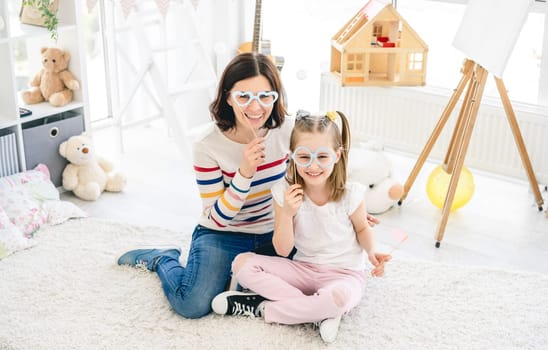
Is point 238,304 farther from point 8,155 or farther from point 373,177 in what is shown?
point 8,155

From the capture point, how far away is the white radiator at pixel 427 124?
3.19 meters

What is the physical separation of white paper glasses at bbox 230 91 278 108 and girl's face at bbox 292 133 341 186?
0.14 metres

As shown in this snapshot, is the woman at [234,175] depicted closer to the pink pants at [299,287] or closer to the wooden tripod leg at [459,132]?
the pink pants at [299,287]

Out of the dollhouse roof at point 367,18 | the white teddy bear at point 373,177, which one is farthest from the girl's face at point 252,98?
the dollhouse roof at point 367,18

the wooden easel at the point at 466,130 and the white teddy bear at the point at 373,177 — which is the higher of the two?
the wooden easel at the point at 466,130

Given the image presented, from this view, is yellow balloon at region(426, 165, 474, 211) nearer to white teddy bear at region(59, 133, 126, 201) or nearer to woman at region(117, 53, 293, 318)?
woman at region(117, 53, 293, 318)

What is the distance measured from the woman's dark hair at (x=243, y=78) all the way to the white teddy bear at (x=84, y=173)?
110cm

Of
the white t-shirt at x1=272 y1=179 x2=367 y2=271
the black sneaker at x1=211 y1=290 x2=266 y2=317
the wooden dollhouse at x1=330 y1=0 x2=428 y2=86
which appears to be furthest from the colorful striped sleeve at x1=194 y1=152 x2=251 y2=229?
the wooden dollhouse at x1=330 y1=0 x2=428 y2=86

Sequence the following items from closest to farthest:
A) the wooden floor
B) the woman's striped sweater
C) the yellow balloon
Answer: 1. the woman's striped sweater
2. the wooden floor
3. the yellow balloon

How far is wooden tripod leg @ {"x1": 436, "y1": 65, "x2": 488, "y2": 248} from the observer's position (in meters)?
2.71

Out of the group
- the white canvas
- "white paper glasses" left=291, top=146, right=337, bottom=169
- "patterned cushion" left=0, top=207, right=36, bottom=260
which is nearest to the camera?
"white paper glasses" left=291, top=146, right=337, bottom=169

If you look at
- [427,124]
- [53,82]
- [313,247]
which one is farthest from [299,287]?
[53,82]

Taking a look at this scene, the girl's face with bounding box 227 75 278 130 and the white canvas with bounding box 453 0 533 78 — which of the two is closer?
the girl's face with bounding box 227 75 278 130

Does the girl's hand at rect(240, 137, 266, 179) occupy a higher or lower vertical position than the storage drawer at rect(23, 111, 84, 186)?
higher
